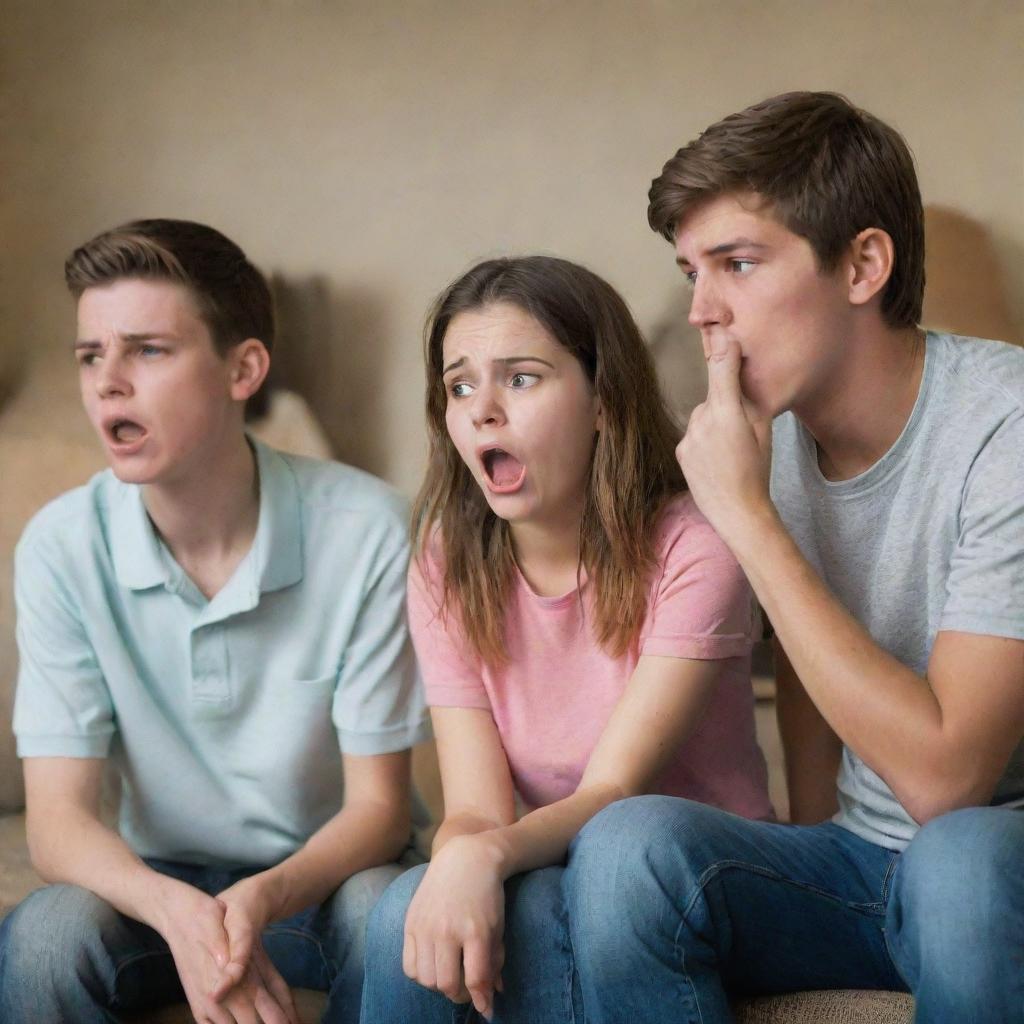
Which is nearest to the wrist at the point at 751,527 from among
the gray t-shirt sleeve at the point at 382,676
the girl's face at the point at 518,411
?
the girl's face at the point at 518,411

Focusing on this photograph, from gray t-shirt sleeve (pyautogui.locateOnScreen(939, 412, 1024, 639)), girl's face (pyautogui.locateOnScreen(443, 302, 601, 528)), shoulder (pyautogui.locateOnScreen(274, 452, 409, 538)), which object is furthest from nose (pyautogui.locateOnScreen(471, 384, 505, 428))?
gray t-shirt sleeve (pyautogui.locateOnScreen(939, 412, 1024, 639))

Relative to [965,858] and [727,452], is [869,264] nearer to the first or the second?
[727,452]

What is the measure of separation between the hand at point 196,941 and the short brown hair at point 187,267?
0.64 metres

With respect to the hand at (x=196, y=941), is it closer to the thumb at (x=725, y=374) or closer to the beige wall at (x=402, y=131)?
the thumb at (x=725, y=374)

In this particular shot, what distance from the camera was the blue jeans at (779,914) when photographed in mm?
1050

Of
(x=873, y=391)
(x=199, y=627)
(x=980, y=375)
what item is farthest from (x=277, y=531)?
(x=980, y=375)

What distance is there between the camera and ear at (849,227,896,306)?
4.42 feet

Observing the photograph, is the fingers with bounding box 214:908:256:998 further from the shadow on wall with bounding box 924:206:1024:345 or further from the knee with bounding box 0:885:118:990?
the shadow on wall with bounding box 924:206:1024:345

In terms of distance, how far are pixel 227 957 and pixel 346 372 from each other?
103 cm

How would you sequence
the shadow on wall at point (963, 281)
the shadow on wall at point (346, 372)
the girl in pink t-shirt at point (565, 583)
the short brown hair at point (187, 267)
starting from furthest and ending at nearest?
the shadow on wall at point (346, 372) < the shadow on wall at point (963, 281) < the short brown hair at point (187, 267) < the girl in pink t-shirt at point (565, 583)

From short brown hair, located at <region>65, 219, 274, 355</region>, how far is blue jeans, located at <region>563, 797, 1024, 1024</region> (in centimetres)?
80

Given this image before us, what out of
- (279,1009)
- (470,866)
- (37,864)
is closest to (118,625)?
(37,864)

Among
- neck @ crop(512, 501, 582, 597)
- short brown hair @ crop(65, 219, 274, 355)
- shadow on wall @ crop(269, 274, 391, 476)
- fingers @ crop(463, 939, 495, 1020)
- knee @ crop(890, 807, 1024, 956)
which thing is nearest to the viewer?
knee @ crop(890, 807, 1024, 956)

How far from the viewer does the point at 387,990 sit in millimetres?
1228
